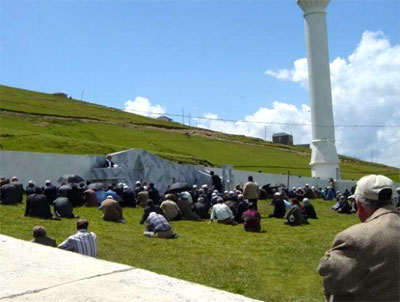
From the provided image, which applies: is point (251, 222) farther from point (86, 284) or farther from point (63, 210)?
point (86, 284)

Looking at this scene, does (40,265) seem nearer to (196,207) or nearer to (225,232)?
(225,232)

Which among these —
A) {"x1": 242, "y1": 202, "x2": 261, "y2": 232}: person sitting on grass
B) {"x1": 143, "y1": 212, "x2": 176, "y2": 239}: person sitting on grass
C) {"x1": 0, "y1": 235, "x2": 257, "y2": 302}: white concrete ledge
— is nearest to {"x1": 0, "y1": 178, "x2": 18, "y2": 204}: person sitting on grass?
{"x1": 143, "y1": 212, "x2": 176, "y2": 239}: person sitting on grass

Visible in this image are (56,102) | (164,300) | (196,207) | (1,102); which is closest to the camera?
(164,300)

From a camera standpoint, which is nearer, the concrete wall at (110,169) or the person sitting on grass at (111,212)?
the person sitting on grass at (111,212)

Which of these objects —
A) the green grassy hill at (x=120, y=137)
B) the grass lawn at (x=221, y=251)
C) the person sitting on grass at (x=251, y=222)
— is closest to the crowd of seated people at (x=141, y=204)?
the person sitting on grass at (x=251, y=222)

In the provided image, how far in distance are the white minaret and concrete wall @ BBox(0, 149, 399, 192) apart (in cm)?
1089

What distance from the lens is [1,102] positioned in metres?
61.4

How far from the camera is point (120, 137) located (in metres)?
55.8

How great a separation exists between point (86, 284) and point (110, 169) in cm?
2200

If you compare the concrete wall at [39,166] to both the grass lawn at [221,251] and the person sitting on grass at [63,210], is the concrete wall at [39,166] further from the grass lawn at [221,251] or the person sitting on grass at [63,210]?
the person sitting on grass at [63,210]

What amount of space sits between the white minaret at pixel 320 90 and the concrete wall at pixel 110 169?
10894 mm

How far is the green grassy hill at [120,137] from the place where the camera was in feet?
135

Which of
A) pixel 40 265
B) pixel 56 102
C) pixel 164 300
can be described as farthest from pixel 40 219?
pixel 56 102

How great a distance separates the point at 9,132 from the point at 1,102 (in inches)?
994
